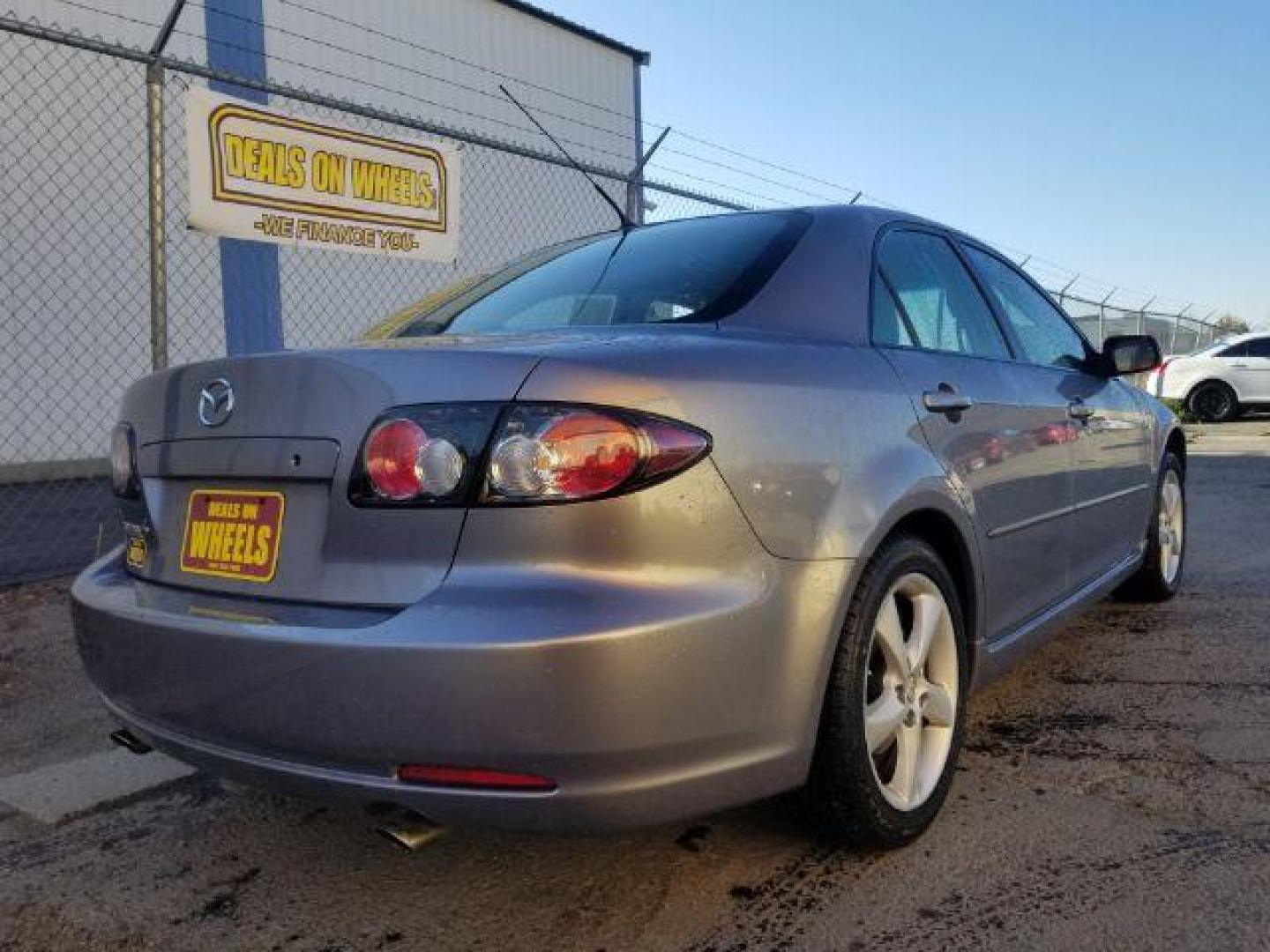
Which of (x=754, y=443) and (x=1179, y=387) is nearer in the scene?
(x=754, y=443)

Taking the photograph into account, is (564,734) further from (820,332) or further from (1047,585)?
(1047,585)

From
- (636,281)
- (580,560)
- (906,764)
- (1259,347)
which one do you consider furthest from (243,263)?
(1259,347)

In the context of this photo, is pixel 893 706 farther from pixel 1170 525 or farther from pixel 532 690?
pixel 1170 525

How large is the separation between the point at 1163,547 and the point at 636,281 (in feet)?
10.6

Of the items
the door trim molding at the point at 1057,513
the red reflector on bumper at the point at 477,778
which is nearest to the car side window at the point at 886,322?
the door trim molding at the point at 1057,513

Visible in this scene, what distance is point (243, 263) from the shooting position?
9484 millimetres

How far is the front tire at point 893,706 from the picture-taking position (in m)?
2.18

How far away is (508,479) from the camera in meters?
1.82

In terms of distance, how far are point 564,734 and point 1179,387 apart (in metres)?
18.6

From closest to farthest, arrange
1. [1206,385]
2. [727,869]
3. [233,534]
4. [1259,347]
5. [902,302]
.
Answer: [233,534] → [727,869] → [902,302] → [1259,347] → [1206,385]

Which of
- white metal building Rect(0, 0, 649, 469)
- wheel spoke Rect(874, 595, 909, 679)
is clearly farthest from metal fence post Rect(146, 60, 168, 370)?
wheel spoke Rect(874, 595, 909, 679)

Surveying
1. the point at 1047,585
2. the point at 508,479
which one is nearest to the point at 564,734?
the point at 508,479

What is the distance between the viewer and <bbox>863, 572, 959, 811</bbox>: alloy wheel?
2389 millimetres

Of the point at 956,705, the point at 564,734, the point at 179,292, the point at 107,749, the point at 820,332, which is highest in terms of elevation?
the point at 179,292
